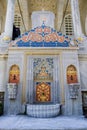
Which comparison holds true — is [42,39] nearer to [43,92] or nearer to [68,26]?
[43,92]

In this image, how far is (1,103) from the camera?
5055 millimetres

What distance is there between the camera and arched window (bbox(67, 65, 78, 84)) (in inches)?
205

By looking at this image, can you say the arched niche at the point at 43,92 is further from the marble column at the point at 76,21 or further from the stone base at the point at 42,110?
the marble column at the point at 76,21

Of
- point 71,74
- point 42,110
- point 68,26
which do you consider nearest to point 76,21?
point 71,74

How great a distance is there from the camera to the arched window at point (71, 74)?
5.21 meters

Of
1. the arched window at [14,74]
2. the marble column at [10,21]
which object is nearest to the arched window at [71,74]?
the arched window at [14,74]

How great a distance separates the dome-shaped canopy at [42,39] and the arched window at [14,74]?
0.92m

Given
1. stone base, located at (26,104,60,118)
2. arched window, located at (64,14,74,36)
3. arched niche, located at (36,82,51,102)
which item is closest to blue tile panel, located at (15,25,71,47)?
arched niche, located at (36,82,51,102)

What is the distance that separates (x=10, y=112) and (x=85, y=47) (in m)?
4.00

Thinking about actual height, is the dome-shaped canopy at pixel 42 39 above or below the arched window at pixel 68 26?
below

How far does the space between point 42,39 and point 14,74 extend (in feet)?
5.85

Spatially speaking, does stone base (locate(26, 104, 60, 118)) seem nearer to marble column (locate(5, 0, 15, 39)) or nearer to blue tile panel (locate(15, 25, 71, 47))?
blue tile panel (locate(15, 25, 71, 47))

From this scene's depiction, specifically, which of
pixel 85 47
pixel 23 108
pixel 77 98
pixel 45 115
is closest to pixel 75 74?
pixel 77 98

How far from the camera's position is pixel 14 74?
530 cm
